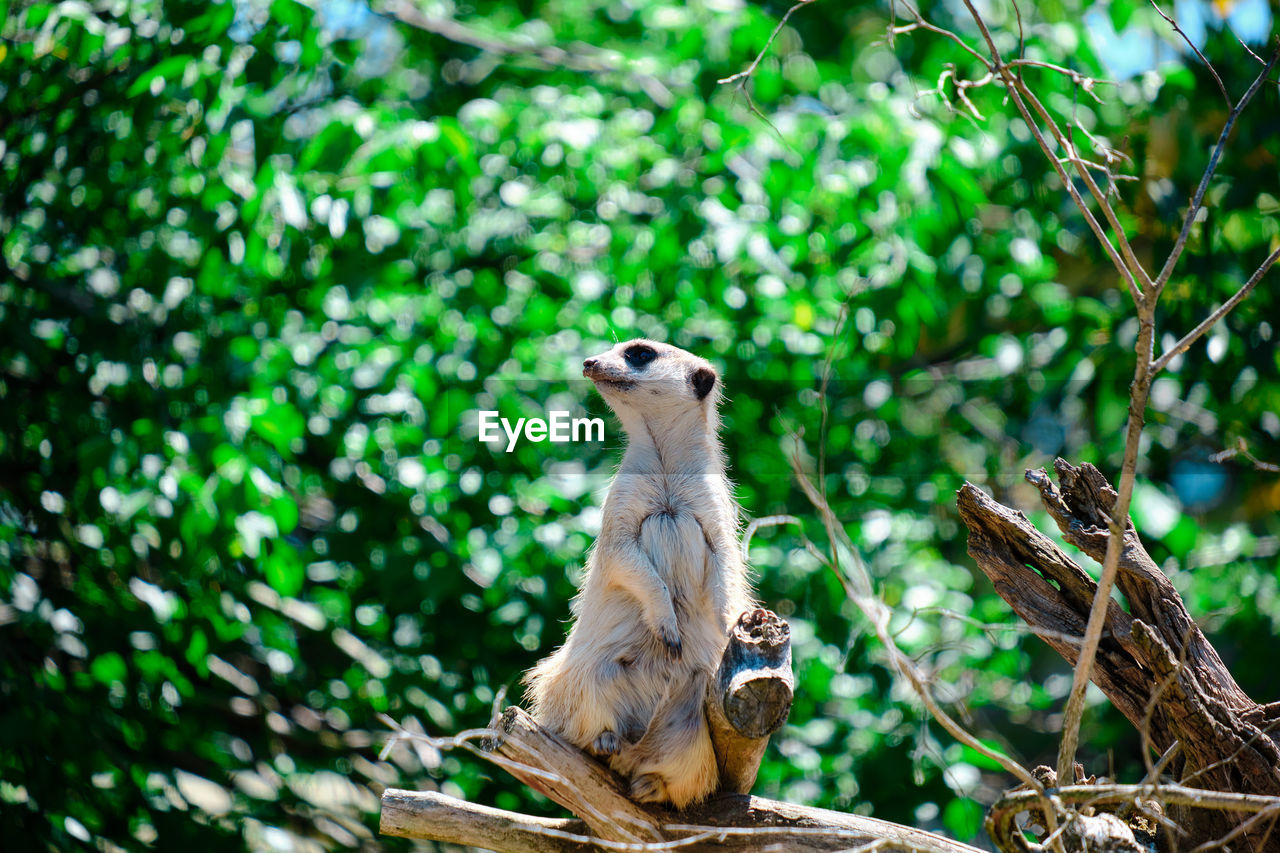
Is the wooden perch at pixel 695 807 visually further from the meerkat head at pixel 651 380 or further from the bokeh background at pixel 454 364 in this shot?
the bokeh background at pixel 454 364

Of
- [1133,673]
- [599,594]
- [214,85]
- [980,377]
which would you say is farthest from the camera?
[980,377]

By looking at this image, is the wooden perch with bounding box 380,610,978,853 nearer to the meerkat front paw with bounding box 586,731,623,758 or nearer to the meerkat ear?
the meerkat front paw with bounding box 586,731,623,758

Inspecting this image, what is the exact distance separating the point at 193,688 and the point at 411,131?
3.01 meters

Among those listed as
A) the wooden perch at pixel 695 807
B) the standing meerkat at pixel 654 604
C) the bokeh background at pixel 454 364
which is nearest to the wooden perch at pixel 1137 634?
the wooden perch at pixel 695 807

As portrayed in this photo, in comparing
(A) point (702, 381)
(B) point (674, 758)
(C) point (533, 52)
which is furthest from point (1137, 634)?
(C) point (533, 52)

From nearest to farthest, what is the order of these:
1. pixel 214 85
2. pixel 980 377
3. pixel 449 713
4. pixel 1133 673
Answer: pixel 1133 673
pixel 214 85
pixel 449 713
pixel 980 377

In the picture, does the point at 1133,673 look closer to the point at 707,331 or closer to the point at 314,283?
the point at 707,331

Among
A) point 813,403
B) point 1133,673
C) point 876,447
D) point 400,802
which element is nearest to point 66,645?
point 400,802

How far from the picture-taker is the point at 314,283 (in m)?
4.84

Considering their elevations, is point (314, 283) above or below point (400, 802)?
above

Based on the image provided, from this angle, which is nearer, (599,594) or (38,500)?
(599,594)

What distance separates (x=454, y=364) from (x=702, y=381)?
65.8 inches

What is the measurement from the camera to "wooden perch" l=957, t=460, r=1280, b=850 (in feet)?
8.04

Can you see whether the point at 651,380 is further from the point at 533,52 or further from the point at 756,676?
the point at 533,52
